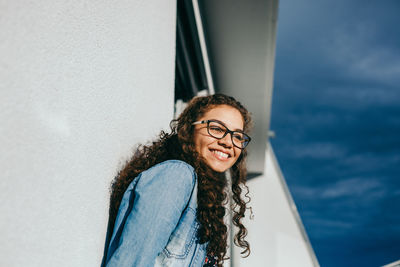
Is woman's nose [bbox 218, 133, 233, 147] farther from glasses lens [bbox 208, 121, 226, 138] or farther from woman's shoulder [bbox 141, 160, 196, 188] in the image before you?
woman's shoulder [bbox 141, 160, 196, 188]

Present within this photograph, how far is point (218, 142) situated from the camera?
1242 millimetres

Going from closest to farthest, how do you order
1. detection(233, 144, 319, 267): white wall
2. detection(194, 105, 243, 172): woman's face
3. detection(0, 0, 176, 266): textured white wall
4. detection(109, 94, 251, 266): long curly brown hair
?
detection(0, 0, 176, 266): textured white wall, detection(109, 94, 251, 266): long curly brown hair, detection(194, 105, 243, 172): woman's face, detection(233, 144, 319, 267): white wall

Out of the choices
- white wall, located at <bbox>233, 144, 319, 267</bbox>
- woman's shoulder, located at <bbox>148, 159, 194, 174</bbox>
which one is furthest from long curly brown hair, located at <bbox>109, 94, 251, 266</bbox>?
white wall, located at <bbox>233, 144, 319, 267</bbox>

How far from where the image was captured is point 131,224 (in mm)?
709

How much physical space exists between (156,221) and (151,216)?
2cm

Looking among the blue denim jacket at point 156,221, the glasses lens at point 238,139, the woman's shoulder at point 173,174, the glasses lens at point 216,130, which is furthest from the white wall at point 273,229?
the woman's shoulder at point 173,174

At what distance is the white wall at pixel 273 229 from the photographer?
633 cm

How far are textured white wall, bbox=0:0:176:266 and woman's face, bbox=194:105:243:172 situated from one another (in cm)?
43

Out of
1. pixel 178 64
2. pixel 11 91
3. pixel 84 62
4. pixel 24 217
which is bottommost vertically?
pixel 24 217

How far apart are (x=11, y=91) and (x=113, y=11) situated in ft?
1.66

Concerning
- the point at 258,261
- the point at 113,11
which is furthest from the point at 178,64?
the point at 258,261

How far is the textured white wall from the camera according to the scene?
1.23ft

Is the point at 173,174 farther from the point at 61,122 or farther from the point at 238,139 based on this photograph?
the point at 238,139

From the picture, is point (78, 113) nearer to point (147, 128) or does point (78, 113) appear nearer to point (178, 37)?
point (147, 128)
